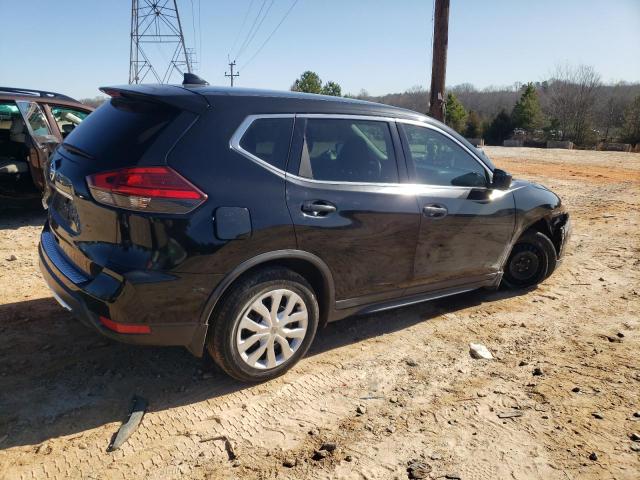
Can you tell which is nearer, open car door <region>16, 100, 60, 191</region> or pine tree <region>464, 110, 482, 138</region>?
open car door <region>16, 100, 60, 191</region>

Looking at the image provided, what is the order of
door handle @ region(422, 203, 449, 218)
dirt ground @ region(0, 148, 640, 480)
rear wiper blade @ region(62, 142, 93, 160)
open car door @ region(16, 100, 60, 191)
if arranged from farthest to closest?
open car door @ region(16, 100, 60, 191)
door handle @ region(422, 203, 449, 218)
rear wiper blade @ region(62, 142, 93, 160)
dirt ground @ region(0, 148, 640, 480)

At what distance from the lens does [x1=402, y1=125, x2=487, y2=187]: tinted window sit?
12.4 feet

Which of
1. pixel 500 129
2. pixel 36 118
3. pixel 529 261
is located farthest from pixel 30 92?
pixel 500 129

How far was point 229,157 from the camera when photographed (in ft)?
9.31

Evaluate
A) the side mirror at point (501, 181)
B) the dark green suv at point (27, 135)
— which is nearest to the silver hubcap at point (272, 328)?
the side mirror at point (501, 181)

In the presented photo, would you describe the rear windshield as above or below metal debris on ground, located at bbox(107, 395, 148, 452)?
above

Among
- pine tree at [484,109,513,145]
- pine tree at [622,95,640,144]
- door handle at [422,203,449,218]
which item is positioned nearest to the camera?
door handle at [422,203,449,218]

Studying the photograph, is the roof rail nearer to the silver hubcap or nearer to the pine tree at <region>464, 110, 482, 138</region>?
the silver hubcap

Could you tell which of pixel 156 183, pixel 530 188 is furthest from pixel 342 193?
pixel 530 188

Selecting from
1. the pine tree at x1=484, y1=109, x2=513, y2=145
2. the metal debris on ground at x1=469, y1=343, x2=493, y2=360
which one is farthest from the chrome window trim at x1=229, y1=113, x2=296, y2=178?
the pine tree at x1=484, y1=109, x2=513, y2=145

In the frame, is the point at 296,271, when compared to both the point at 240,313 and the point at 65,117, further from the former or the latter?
the point at 65,117

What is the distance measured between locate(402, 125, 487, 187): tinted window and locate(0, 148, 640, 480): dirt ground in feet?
4.19

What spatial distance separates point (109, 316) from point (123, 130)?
1097 millimetres

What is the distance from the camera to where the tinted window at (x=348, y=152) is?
10.5 feet
